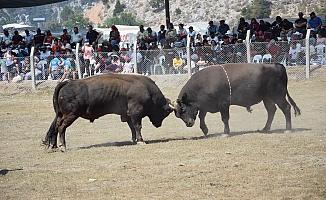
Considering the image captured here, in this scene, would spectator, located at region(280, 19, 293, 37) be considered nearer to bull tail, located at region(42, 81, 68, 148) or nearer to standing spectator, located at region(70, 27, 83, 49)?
standing spectator, located at region(70, 27, 83, 49)

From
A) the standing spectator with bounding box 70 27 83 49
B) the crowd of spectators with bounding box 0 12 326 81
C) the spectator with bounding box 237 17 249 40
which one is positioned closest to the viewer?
the crowd of spectators with bounding box 0 12 326 81

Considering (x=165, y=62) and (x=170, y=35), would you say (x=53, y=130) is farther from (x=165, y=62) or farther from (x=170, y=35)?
(x=170, y=35)

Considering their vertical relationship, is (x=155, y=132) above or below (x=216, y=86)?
below

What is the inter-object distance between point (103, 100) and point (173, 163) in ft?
9.65

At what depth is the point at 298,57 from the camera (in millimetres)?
23109

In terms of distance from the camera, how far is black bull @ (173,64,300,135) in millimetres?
13727

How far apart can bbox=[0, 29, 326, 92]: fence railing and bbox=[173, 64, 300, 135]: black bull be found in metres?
8.96

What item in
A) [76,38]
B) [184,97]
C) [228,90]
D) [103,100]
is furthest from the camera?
[76,38]

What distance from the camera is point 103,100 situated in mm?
13078

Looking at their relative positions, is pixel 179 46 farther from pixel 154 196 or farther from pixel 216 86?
pixel 154 196

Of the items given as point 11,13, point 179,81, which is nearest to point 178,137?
point 179,81

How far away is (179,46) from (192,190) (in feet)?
54.4

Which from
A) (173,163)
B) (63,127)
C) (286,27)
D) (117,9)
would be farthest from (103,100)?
(117,9)

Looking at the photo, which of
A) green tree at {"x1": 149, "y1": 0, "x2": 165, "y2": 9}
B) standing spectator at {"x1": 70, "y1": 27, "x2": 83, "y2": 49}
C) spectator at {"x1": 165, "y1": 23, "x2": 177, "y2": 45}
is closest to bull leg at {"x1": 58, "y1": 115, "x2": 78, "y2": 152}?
spectator at {"x1": 165, "y1": 23, "x2": 177, "y2": 45}
